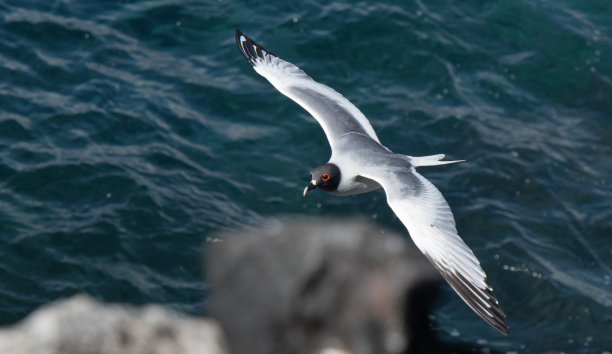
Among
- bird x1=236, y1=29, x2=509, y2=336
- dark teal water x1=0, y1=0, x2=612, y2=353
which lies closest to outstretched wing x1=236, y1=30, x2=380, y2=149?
bird x1=236, y1=29, x2=509, y2=336

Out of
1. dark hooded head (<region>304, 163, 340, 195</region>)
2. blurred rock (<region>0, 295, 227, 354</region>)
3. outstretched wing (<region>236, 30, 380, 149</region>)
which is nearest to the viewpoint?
blurred rock (<region>0, 295, 227, 354</region>)

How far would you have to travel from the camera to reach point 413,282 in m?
8.91

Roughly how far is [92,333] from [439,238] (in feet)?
11.4

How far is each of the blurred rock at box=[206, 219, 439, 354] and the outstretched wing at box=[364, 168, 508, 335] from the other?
690mm

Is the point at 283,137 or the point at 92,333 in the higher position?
the point at 92,333

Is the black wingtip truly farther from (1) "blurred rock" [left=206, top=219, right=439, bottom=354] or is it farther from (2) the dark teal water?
(1) "blurred rock" [left=206, top=219, right=439, bottom=354]

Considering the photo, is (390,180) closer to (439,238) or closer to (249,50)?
(439,238)

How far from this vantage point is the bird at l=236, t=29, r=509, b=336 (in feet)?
24.5

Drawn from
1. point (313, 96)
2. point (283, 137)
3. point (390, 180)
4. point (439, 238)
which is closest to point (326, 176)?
point (390, 180)

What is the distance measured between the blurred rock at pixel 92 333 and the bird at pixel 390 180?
2358 mm

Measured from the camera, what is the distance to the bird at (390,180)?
24.5 feet

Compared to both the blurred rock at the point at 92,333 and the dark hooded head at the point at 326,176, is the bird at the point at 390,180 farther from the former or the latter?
the blurred rock at the point at 92,333

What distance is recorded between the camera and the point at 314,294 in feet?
26.3

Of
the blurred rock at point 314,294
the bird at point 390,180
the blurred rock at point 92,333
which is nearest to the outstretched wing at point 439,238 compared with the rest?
the bird at point 390,180
